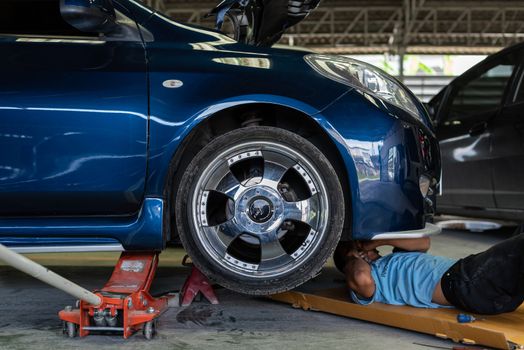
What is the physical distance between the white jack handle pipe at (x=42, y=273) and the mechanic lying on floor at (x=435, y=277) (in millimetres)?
1079

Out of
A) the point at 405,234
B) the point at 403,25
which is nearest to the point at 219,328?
the point at 405,234

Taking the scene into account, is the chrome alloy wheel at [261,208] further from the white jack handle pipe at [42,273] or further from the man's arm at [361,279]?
the white jack handle pipe at [42,273]

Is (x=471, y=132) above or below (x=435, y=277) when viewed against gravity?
above

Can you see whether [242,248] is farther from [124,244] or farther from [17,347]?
[17,347]

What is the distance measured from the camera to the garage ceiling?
51.1 feet

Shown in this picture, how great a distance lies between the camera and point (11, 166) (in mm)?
2197

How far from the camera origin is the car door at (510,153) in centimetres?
410

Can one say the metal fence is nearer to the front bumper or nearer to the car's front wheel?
the front bumper

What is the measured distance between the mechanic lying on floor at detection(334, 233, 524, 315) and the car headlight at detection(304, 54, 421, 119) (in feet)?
2.05

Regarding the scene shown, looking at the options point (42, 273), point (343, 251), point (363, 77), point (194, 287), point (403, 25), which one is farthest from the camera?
point (403, 25)

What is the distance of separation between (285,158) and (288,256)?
0.40 m

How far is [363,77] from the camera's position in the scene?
2.47 m

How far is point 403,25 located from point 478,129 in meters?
12.8

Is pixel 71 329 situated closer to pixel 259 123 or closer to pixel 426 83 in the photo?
pixel 259 123
